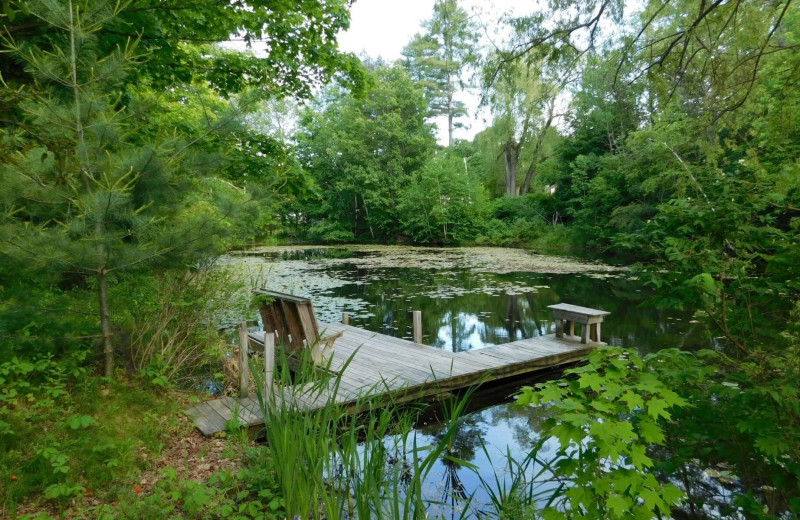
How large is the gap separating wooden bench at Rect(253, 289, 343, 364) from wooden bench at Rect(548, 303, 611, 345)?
3.97 metres

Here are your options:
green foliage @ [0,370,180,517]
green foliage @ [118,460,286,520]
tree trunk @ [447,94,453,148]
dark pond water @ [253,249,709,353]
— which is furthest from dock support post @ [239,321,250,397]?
tree trunk @ [447,94,453,148]

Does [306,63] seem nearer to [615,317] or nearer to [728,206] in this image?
[728,206]

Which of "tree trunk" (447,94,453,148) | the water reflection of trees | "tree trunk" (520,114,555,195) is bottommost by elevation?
the water reflection of trees

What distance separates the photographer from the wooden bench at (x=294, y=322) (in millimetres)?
5340

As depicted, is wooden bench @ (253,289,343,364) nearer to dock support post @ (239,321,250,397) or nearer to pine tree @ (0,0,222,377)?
dock support post @ (239,321,250,397)

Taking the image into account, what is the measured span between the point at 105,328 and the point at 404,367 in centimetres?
348

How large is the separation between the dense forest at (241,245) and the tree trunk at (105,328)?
0.18 ft

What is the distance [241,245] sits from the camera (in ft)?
15.3

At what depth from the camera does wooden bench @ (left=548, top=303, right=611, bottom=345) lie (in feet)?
24.2

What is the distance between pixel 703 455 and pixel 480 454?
2.52 metres

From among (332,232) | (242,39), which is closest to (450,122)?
(332,232)

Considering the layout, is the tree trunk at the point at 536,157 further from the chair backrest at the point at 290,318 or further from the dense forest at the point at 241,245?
the chair backrest at the point at 290,318

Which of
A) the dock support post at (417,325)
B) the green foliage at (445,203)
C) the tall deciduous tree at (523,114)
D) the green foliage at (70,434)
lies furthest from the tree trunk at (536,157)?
the green foliage at (70,434)

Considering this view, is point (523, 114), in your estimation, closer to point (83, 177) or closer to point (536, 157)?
point (83, 177)
